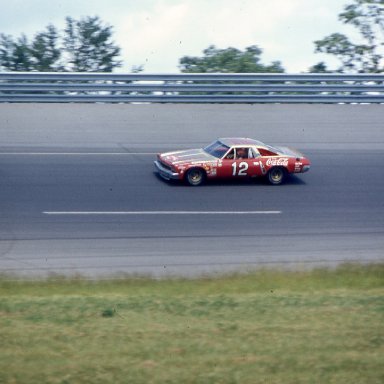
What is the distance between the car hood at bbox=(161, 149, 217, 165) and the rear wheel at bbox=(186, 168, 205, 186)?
0.21 meters

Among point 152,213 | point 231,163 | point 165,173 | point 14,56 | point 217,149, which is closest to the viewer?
point 152,213

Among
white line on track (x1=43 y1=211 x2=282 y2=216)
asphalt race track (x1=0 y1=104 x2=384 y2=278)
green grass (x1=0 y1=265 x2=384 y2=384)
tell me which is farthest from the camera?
white line on track (x1=43 y1=211 x2=282 y2=216)

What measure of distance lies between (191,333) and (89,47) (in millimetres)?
17284

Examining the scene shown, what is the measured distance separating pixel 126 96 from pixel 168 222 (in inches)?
297

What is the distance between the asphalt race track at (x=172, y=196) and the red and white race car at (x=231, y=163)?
0.92 feet

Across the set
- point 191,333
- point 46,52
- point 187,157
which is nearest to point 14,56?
point 46,52

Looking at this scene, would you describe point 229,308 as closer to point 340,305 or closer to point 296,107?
point 340,305

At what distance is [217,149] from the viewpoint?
15867 millimetres

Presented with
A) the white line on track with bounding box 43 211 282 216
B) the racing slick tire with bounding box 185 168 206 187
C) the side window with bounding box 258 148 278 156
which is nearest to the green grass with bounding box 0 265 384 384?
the white line on track with bounding box 43 211 282 216

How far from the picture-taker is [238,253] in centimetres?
1177

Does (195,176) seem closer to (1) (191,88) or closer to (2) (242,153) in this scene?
(2) (242,153)

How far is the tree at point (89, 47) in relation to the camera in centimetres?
2338

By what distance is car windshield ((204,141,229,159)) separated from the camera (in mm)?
15677

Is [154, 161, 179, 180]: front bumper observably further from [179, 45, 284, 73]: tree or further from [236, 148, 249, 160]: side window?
[179, 45, 284, 73]: tree
